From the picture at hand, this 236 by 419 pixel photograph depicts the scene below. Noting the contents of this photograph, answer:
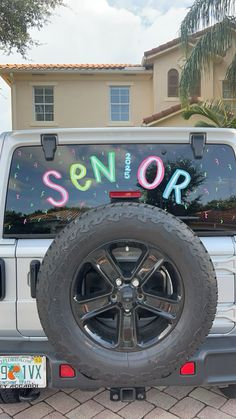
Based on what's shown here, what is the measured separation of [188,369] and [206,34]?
11511 mm

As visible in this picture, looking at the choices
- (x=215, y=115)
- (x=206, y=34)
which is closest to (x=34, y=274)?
(x=215, y=115)

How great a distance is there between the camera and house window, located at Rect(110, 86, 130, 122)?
1703cm

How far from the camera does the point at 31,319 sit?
2.05 meters

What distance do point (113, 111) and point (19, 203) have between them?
15616mm

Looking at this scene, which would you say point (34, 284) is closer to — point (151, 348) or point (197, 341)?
point (151, 348)

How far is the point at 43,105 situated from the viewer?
17.2 m

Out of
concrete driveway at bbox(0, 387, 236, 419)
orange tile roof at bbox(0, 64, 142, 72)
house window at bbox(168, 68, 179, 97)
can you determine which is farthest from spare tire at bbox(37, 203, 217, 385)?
orange tile roof at bbox(0, 64, 142, 72)

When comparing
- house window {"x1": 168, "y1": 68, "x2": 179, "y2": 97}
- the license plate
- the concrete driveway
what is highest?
house window {"x1": 168, "y1": 68, "x2": 179, "y2": 97}

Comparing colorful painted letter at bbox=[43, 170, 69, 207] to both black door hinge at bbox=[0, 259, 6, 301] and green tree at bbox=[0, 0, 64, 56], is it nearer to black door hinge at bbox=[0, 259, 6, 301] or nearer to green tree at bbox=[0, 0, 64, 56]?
black door hinge at bbox=[0, 259, 6, 301]

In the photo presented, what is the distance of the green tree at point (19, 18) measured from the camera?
11.1m

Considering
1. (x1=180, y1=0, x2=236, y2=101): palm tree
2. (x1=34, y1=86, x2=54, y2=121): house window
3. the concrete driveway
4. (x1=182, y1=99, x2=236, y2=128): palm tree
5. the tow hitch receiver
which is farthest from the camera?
(x1=34, y1=86, x2=54, y2=121): house window

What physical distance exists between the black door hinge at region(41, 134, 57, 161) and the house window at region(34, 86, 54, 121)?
1565cm

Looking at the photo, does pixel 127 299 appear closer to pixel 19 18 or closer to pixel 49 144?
pixel 49 144

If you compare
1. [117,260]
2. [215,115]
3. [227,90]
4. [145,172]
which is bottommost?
[117,260]
